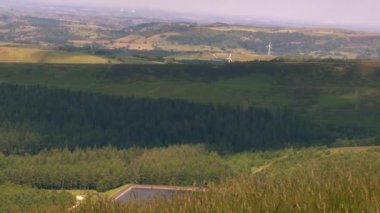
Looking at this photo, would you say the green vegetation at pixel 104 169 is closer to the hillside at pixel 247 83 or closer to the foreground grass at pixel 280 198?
the hillside at pixel 247 83

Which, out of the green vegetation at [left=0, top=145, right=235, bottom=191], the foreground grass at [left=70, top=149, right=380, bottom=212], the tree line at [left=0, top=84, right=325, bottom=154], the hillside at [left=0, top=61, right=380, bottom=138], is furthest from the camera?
the hillside at [left=0, top=61, right=380, bottom=138]

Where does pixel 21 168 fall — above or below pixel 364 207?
below

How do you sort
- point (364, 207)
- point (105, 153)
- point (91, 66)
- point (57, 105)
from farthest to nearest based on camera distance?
point (91, 66) < point (57, 105) < point (105, 153) < point (364, 207)

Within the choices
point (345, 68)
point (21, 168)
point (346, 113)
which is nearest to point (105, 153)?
point (21, 168)

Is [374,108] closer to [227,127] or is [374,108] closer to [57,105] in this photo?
[227,127]

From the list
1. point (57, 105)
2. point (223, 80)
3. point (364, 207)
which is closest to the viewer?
point (364, 207)

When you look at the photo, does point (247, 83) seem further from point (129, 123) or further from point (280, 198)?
point (280, 198)

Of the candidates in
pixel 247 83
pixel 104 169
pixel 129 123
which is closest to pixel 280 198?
pixel 104 169

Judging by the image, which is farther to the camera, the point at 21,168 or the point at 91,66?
the point at 91,66

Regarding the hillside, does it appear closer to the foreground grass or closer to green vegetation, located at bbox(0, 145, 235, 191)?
green vegetation, located at bbox(0, 145, 235, 191)

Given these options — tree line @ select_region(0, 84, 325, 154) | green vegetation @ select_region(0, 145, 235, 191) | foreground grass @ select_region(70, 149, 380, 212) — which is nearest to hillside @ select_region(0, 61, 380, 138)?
tree line @ select_region(0, 84, 325, 154)

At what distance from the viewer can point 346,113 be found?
152 m

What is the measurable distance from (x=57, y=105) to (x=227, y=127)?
41.8 m

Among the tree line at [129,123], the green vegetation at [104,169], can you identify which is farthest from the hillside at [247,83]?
the green vegetation at [104,169]
